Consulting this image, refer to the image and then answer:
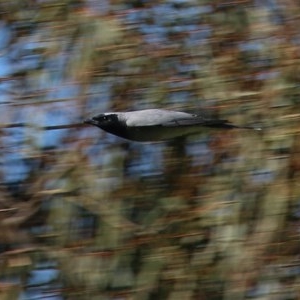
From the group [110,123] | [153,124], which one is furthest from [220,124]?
[110,123]

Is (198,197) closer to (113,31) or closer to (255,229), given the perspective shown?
(255,229)

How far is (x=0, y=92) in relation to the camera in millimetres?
2760

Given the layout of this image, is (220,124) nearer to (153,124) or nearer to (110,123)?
(153,124)

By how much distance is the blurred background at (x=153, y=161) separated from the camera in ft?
8.38

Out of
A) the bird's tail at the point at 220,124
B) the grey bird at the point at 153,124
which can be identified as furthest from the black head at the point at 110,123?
the bird's tail at the point at 220,124

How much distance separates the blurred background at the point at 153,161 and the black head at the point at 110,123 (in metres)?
0.05

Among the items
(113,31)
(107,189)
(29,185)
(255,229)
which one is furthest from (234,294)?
(113,31)

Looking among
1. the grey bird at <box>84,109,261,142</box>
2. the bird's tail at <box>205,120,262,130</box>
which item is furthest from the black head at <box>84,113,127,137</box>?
the bird's tail at <box>205,120,262,130</box>

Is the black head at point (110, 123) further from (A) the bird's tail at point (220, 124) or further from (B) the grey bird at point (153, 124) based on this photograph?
(A) the bird's tail at point (220, 124)

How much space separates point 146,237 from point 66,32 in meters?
0.64

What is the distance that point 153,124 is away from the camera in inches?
102

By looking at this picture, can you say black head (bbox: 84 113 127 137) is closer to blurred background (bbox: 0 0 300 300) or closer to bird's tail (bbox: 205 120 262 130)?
blurred background (bbox: 0 0 300 300)

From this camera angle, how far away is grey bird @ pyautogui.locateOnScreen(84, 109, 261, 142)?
2.59 metres

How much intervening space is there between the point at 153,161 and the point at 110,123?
0.16 meters
